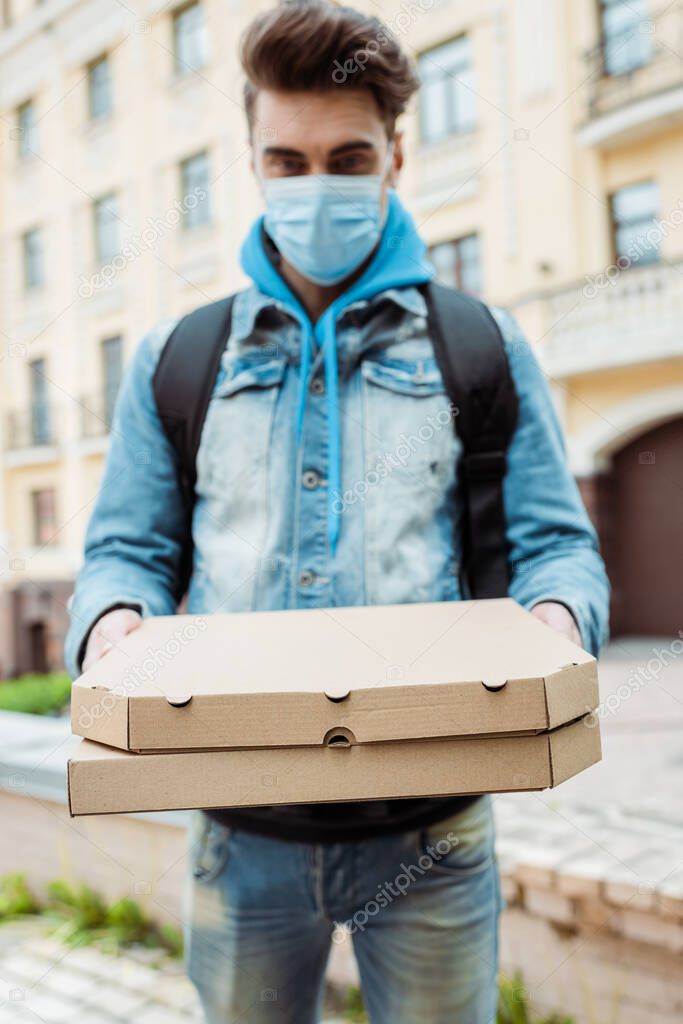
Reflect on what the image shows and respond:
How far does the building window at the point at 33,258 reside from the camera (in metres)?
18.4

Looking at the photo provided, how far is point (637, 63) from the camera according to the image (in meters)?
10.5

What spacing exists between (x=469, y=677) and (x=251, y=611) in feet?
1.60

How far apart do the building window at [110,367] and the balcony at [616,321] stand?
890 cm

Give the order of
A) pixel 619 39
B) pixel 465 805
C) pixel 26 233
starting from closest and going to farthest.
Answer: pixel 465 805
pixel 619 39
pixel 26 233

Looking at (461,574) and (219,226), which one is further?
(219,226)

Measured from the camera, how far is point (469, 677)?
0.98 metres

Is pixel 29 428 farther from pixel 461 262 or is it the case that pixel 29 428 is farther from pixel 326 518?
pixel 326 518

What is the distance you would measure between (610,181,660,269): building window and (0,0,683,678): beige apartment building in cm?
2

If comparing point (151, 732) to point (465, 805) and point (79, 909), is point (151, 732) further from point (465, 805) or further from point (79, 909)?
point (79, 909)

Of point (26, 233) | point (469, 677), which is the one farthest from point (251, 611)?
point (26, 233)

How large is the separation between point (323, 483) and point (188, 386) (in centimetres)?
26

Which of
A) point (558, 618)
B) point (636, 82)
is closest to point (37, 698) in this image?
point (636, 82)

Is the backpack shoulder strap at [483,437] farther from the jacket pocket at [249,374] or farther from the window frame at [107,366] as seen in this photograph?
the window frame at [107,366]

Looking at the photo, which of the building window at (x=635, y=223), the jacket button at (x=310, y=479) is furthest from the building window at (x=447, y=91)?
the jacket button at (x=310, y=479)
